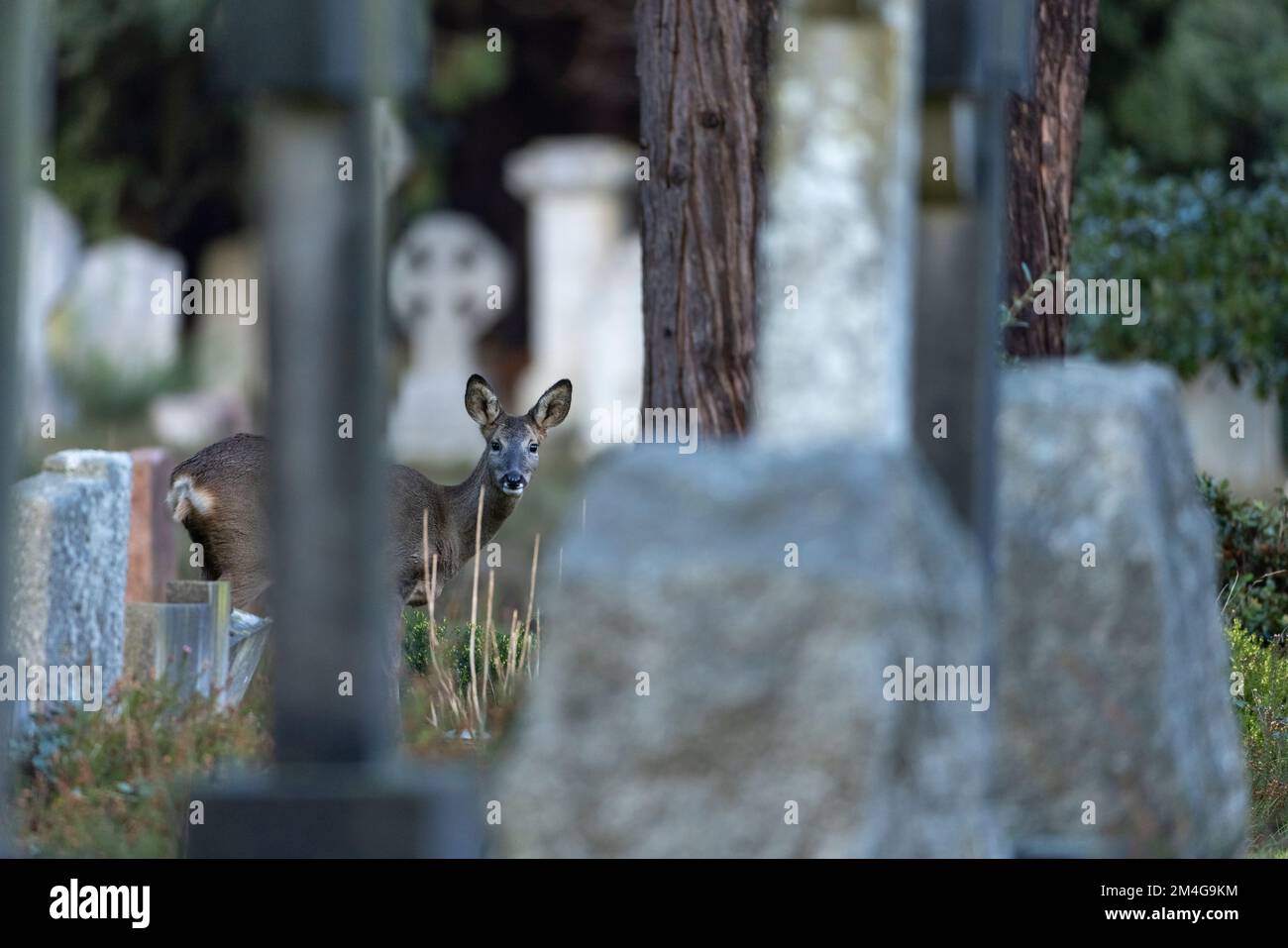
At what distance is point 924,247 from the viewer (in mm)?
5090

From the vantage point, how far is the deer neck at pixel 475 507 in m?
9.91

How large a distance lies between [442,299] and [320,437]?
2278 centimetres

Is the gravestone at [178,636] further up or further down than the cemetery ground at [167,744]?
further up

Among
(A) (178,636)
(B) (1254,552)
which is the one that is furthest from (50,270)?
(A) (178,636)

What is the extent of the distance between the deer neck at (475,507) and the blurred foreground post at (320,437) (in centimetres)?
543

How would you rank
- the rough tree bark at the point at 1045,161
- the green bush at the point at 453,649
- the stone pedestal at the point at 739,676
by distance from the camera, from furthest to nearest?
the rough tree bark at the point at 1045,161
the green bush at the point at 453,649
the stone pedestal at the point at 739,676

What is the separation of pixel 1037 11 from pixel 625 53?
61.5ft

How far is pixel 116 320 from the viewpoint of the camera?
24.5 metres

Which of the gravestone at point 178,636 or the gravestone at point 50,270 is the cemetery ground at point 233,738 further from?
the gravestone at point 50,270

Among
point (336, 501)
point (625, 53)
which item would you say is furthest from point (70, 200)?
point (336, 501)

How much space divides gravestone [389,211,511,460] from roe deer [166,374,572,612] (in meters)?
15.9

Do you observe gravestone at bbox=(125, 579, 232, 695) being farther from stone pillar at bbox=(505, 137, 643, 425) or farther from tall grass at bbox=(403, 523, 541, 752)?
stone pillar at bbox=(505, 137, 643, 425)

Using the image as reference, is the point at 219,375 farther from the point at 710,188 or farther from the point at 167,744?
the point at 167,744

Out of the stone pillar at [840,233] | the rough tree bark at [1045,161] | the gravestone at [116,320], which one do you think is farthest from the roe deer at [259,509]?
the gravestone at [116,320]
